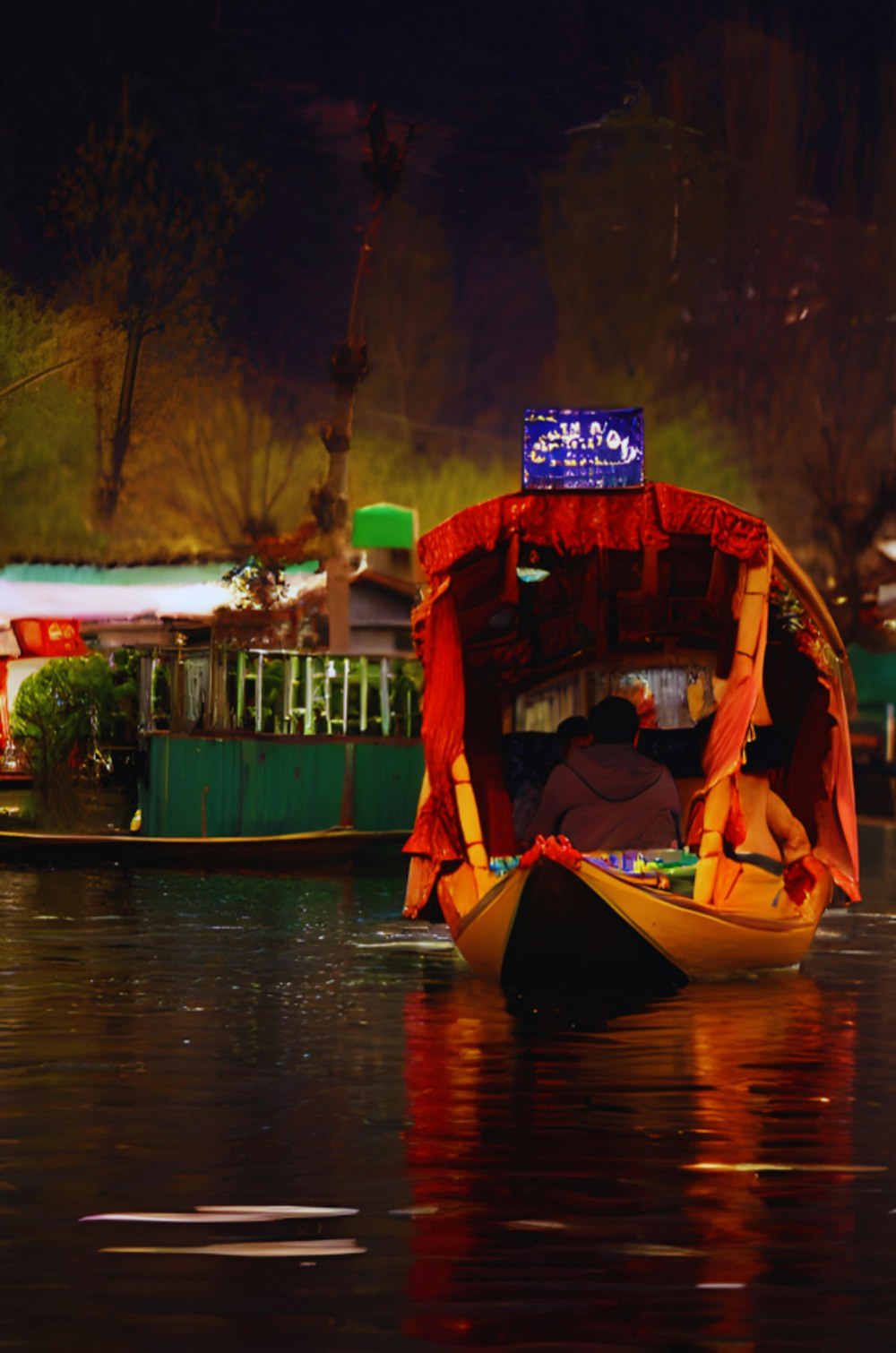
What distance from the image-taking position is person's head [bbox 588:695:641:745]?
1169cm

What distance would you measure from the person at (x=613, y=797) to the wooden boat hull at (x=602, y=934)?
682 mm

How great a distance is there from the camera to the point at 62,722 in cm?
3042

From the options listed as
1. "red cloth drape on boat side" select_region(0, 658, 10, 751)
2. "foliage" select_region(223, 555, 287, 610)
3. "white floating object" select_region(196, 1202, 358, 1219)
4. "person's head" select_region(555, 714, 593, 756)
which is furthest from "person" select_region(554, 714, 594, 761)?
"foliage" select_region(223, 555, 287, 610)

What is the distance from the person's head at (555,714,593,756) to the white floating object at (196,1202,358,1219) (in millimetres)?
6585

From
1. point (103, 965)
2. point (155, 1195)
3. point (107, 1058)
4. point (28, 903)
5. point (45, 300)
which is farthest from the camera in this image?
point (45, 300)

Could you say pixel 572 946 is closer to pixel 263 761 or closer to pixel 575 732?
pixel 575 732

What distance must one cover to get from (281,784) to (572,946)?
11.2 m

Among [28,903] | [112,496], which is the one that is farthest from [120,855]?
[112,496]

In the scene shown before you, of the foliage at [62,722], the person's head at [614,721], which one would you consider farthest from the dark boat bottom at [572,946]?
the foliage at [62,722]

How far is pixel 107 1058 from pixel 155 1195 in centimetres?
287

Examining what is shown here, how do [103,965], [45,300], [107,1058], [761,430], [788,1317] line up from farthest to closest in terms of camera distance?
1. [761,430]
2. [45,300]
3. [103,965]
4. [107,1058]
5. [788,1317]

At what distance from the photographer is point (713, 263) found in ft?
179

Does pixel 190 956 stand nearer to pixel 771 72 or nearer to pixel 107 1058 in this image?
pixel 107 1058

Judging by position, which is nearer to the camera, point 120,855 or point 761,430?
point 120,855
